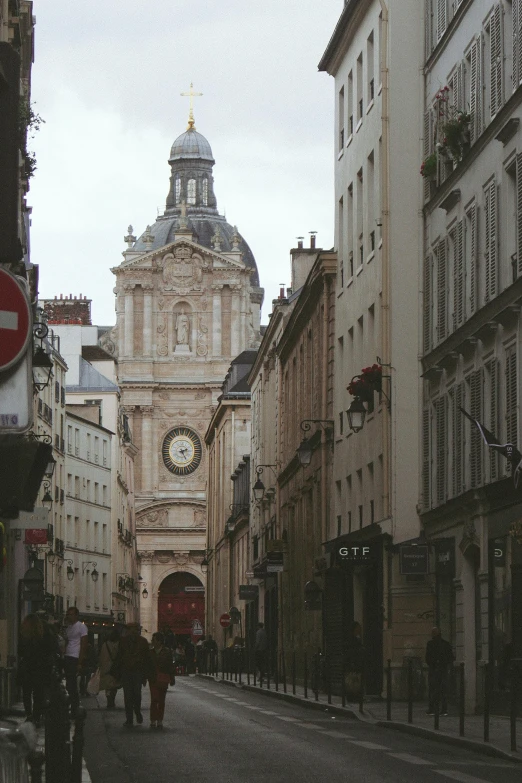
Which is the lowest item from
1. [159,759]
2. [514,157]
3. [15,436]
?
[159,759]

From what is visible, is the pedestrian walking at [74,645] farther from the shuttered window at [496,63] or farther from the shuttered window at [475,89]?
the shuttered window at [496,63]

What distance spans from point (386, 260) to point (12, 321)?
2665 centimetres

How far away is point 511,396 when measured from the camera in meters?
24.8

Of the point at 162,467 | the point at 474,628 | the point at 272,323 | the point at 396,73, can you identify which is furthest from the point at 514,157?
the point at 162,467

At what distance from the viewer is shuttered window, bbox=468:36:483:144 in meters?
27.4

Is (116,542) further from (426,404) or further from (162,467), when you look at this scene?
(426,404)

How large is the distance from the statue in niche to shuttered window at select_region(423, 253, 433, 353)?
270 ft

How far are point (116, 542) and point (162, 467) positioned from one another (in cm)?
1840

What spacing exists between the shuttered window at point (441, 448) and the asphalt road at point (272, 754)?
5040 millimetres

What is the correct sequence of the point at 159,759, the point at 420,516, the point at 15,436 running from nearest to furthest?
1. the point at 15,436
2. the point at 159,759
3. the point at 420,516

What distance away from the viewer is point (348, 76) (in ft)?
135

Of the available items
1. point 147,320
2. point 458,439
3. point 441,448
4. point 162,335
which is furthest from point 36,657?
point 162,335

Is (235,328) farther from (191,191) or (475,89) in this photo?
(475,89)

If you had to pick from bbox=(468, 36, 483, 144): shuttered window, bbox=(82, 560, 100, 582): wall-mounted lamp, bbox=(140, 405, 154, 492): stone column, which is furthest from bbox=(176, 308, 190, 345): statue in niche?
bbox=(468, 36, 483, 144): shuttered window
